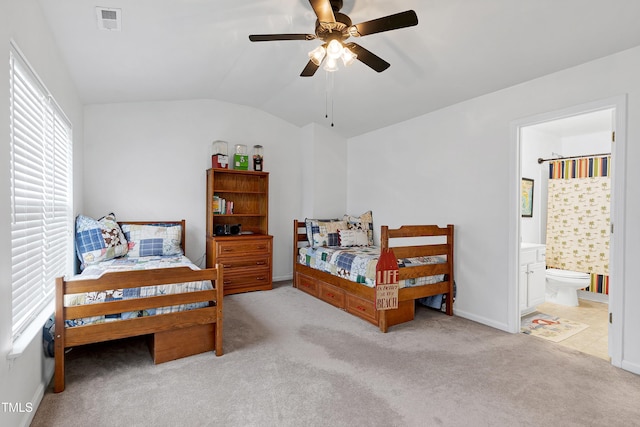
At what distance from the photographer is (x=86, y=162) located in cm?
387

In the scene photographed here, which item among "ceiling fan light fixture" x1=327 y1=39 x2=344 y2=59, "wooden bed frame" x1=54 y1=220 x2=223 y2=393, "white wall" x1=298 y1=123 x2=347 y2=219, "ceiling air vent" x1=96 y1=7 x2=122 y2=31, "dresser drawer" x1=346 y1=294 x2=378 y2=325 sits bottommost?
"dresser drawer" x1=346 y1=294 x2=378 y2=325

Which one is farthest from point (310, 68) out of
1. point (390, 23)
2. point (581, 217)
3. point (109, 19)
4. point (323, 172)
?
point (581, 217)

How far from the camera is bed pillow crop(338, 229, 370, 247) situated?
14.5ft

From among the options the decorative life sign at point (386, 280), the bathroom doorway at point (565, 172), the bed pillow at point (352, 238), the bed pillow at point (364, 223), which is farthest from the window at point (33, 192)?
the bathroom doorway at point (565, 172)

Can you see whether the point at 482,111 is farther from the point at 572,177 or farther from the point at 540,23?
the point at 572,177

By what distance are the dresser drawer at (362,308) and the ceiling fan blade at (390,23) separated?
7.72 ft

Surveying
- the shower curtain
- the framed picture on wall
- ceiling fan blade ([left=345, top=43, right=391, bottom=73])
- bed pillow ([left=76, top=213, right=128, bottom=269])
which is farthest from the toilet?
bed pillow ([left=76, top=213, right=128, bottom=269])

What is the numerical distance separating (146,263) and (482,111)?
367 centimetres

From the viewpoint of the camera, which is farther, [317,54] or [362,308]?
[362,308]

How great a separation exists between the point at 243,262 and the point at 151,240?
116cm

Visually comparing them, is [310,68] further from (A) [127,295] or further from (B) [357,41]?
(A) [127,295]

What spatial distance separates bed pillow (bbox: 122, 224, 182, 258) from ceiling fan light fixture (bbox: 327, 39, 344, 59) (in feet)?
9.27

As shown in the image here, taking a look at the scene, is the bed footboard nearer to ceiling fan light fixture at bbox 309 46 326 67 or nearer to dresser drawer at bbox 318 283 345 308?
dresser drawer at bbox 318 283 345 308

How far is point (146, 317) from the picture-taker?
2.28 metres
